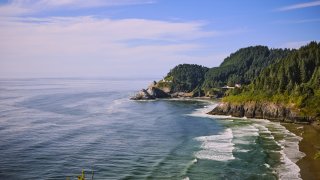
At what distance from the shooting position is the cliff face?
101 m

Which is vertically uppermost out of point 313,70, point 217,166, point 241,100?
point 313,70

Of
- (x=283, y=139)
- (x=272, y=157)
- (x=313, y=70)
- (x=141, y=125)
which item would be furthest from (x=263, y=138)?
(x=313, y=70)

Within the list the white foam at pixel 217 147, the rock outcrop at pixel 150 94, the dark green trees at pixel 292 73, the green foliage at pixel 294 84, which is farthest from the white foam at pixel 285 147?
the rock outcrop at pixel 150 94

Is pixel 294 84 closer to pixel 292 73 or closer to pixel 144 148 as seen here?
pixel 292 73

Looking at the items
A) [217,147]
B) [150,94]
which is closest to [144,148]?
[217,147]

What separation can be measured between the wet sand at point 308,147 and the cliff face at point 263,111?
405 cm

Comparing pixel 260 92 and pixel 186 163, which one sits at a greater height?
pixel 260 92

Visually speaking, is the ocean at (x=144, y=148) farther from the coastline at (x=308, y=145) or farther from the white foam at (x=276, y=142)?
the coastline at (x=308, y=145)

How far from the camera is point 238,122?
102750 mm

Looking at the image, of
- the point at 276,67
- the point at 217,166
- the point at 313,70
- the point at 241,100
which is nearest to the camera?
the point at 217,166

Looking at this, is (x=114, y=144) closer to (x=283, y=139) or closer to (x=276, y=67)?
(x=283, y=139)

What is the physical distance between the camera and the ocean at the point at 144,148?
53.2 m

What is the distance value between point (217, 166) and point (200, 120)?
166 ft

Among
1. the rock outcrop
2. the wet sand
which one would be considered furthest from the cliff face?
the rock outcrop
